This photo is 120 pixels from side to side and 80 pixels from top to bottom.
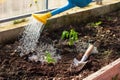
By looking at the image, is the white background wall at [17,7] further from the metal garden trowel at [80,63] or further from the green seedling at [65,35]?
the metal garden trowel at [80,63]

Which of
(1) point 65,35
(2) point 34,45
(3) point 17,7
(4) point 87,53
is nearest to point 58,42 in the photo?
(1) point 65,35

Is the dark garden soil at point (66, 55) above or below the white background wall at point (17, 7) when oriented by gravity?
below

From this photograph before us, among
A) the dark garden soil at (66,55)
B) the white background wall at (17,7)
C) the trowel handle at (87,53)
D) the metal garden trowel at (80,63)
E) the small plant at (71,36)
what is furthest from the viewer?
the white background wall at (17,7)

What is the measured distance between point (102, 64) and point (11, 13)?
1600 mm

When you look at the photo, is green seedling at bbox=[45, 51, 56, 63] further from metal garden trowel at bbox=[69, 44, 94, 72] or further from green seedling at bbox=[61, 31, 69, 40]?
green seedling at bbox=[61, 31, 69, 40]

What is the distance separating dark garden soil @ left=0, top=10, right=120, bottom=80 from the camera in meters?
3.26

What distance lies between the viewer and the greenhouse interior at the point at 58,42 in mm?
3287

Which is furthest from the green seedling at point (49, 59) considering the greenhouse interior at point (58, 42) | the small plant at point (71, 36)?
the small plant at point (71, 36)

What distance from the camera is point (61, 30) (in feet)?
14.5

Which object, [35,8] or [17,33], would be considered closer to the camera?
[17,33]

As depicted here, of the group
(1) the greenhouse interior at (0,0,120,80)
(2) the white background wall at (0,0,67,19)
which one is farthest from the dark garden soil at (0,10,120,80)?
(2) the white background wall at (0,0,67,19)

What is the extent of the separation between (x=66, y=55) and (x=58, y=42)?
346 millimetres

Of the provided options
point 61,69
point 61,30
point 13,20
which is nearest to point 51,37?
point 61,30

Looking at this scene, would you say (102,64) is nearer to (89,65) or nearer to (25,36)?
(89,65)
